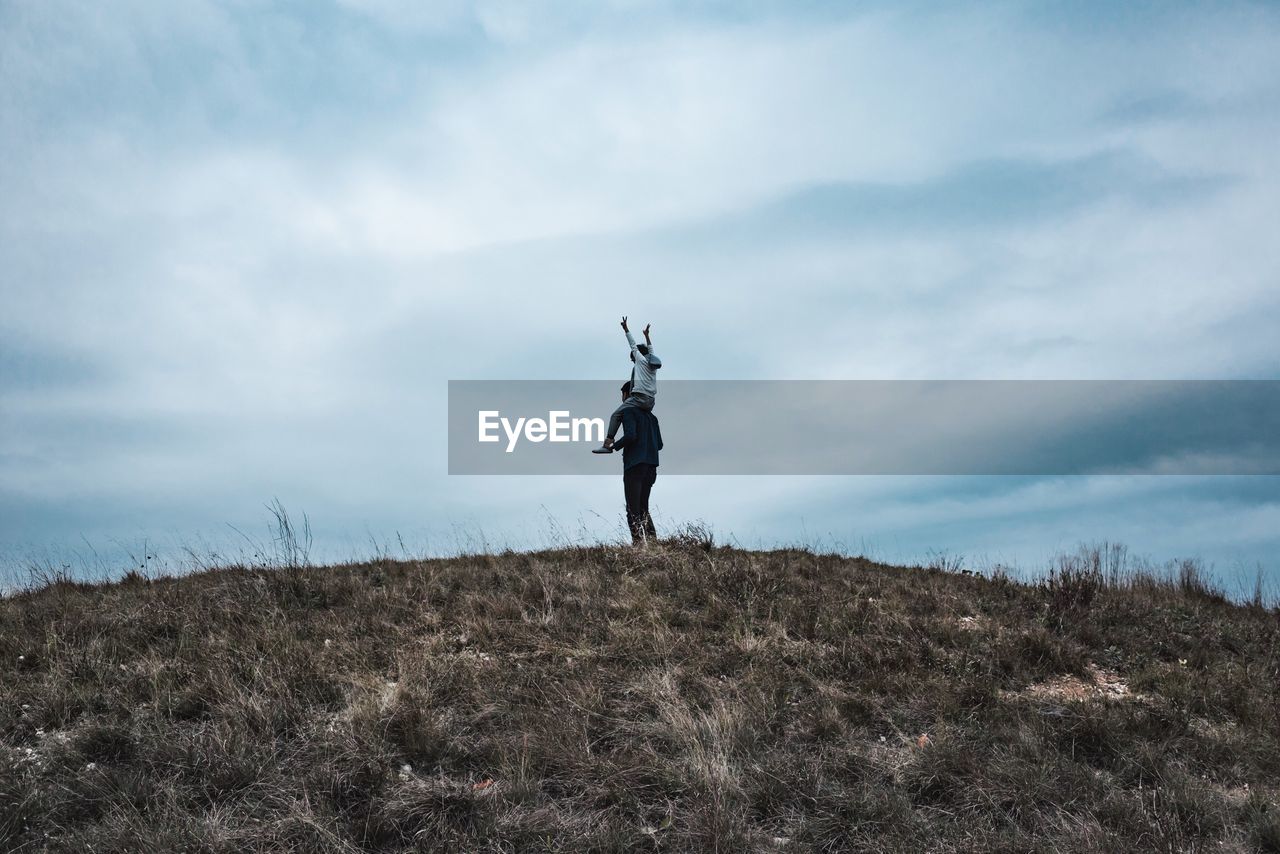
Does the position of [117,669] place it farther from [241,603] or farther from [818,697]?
[818,697]

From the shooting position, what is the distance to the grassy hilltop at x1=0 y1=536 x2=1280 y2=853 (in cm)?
485

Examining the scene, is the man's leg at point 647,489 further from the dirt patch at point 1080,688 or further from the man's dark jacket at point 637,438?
the dirt patch at point 1080,688

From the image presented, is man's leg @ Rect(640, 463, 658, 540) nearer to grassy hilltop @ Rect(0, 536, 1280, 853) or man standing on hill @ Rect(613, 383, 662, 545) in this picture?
man standing on hill @ Rect(613, 383, 662, 545)

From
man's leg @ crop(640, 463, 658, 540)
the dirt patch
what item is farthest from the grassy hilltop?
man's leg @ crop(640, 463, 658, 540)

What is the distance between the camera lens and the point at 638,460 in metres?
12.5

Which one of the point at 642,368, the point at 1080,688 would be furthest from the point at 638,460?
the point at 1080,688

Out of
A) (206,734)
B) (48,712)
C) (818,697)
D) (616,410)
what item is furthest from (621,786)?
(616,410)

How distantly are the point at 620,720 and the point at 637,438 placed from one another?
22.4 ft

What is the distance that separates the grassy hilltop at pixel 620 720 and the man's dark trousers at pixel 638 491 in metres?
2.86

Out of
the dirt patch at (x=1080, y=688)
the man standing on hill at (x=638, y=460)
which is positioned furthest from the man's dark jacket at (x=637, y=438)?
the dirt patch at (x=1080, y=688)

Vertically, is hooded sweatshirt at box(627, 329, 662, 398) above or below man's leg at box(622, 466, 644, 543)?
above

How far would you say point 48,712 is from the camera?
620 centimetres

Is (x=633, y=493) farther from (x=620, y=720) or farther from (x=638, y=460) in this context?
(x=620, y=720)

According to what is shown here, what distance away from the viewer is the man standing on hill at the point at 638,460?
12414 millimetres
